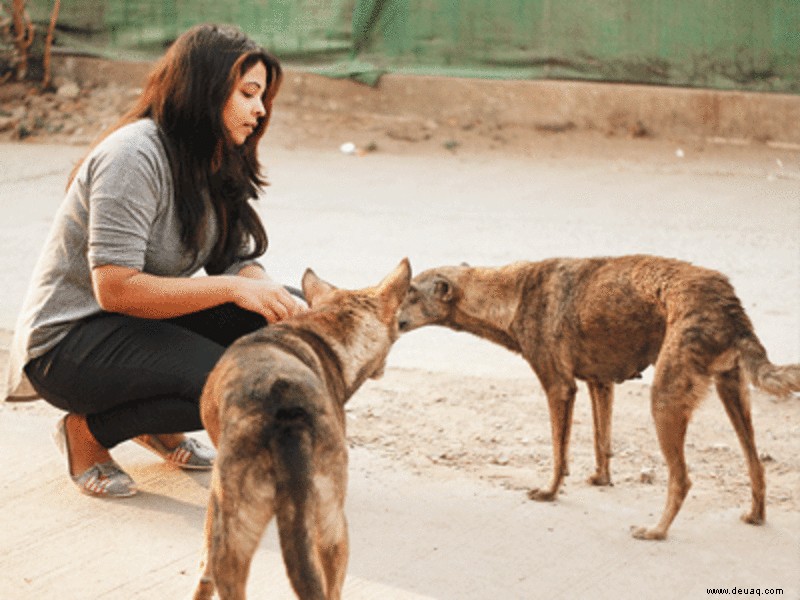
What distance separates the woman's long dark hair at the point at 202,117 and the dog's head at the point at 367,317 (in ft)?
1.91

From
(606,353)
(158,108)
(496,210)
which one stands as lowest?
(496,210)

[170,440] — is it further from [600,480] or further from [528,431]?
[600,480]

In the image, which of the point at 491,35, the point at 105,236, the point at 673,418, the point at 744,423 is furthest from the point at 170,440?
the point at 491,35

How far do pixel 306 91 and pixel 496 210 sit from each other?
10.7ft

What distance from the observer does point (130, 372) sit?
4.24 meters

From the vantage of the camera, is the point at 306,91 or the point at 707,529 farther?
the point at 306,91

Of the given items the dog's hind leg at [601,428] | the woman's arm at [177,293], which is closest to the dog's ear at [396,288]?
the woman's arm at [177,293]

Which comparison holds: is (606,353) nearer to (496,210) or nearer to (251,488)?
(251,488)

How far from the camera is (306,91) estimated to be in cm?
1158

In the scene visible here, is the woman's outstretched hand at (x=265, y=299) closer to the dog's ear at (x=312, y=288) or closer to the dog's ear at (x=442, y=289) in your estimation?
the dog's ear at (x=312, y=288)

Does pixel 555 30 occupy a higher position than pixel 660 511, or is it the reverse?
pixel 555 30

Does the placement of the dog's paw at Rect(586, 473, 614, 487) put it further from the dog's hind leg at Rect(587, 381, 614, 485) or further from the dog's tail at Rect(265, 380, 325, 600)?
the dog's tail at Rect(265, 380, 325, 600)

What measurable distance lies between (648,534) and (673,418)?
0.40 m

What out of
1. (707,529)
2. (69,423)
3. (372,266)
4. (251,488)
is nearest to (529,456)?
(707,529)
